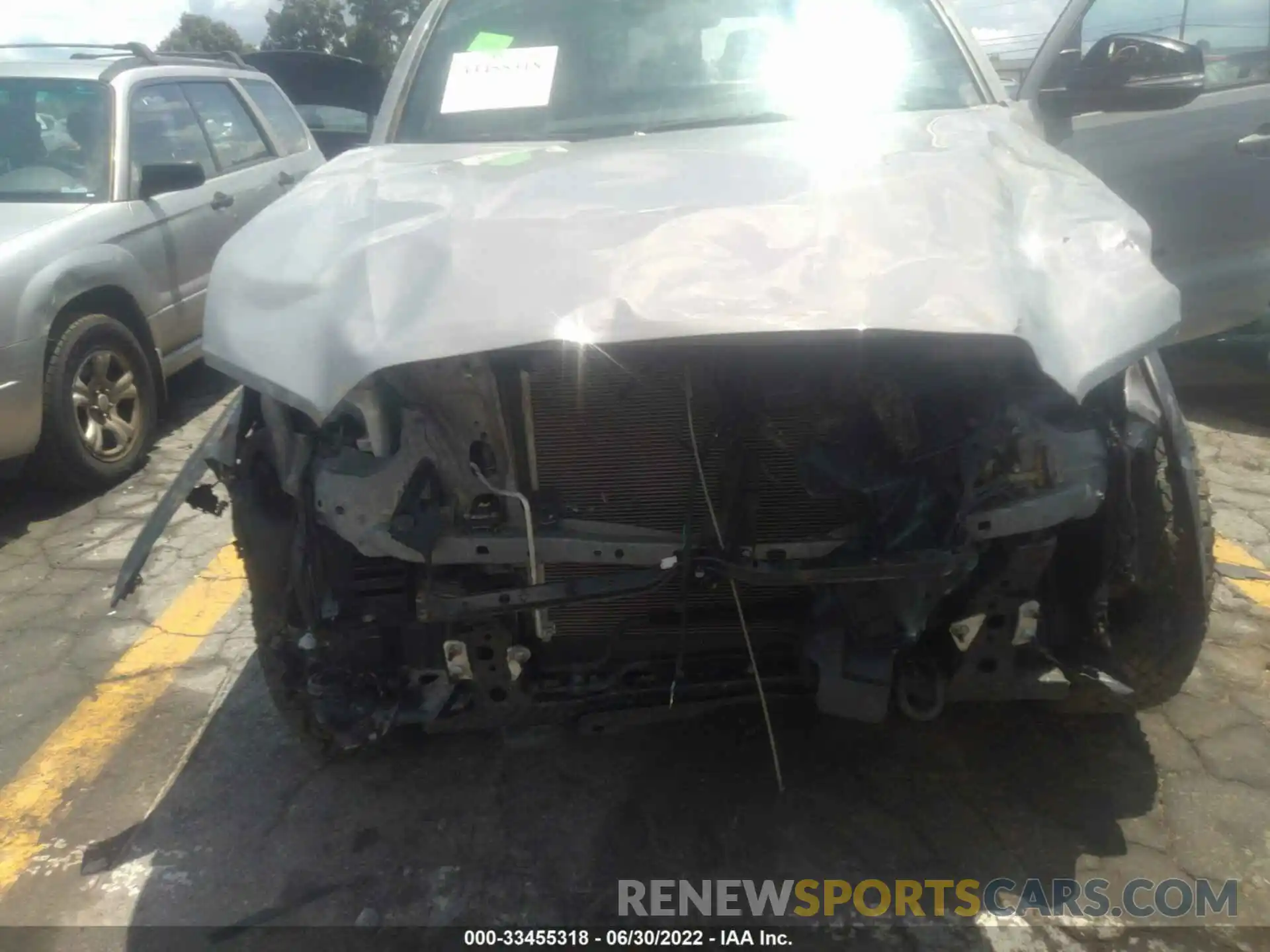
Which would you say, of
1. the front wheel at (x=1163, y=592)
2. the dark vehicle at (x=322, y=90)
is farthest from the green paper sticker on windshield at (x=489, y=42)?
the dark vehicle at (x=322, y=90)

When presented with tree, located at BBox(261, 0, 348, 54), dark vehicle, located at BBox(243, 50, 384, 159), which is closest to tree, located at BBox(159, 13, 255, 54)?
tree, located at BBox(261, 0, 348, 54)

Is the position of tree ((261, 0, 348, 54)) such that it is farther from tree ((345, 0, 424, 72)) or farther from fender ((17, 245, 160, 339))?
fender ((17, 245, 160, 339))

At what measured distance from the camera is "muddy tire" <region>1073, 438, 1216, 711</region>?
2.22 m

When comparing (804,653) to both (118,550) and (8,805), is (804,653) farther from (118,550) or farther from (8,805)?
(118,550)

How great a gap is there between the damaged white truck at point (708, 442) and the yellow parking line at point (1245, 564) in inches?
45.8

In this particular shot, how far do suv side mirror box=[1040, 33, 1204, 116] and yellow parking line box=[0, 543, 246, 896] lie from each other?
302cm

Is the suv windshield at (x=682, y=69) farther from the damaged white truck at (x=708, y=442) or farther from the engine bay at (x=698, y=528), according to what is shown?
the engine bay at (x=698, y=528)

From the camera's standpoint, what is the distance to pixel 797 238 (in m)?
2.06

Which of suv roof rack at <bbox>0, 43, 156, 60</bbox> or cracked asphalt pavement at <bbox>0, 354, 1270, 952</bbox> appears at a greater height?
suv roof rack at <bbox>0, 43, 156, 60</bbox>

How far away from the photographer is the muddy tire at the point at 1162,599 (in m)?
2.22

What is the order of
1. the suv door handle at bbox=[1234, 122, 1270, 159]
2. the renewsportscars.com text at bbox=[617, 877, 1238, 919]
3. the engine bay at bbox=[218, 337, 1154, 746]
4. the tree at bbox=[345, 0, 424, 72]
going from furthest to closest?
the tree at bbox=[345, 0, 424, 72]
the suv door handle at bbox=[1234, 122, 1270, 159]
the renewsportscars.com text at bbox=[617, 877, 1238, 919]
the engine bay at bbox=[218, 337, 1154, 746]

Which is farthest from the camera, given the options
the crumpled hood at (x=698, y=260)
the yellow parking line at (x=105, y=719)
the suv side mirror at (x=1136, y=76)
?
the suv side mirror at (x=1136, y=76)

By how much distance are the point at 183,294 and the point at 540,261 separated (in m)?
3.82

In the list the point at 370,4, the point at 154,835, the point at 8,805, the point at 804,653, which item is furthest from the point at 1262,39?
the point at 370,4
